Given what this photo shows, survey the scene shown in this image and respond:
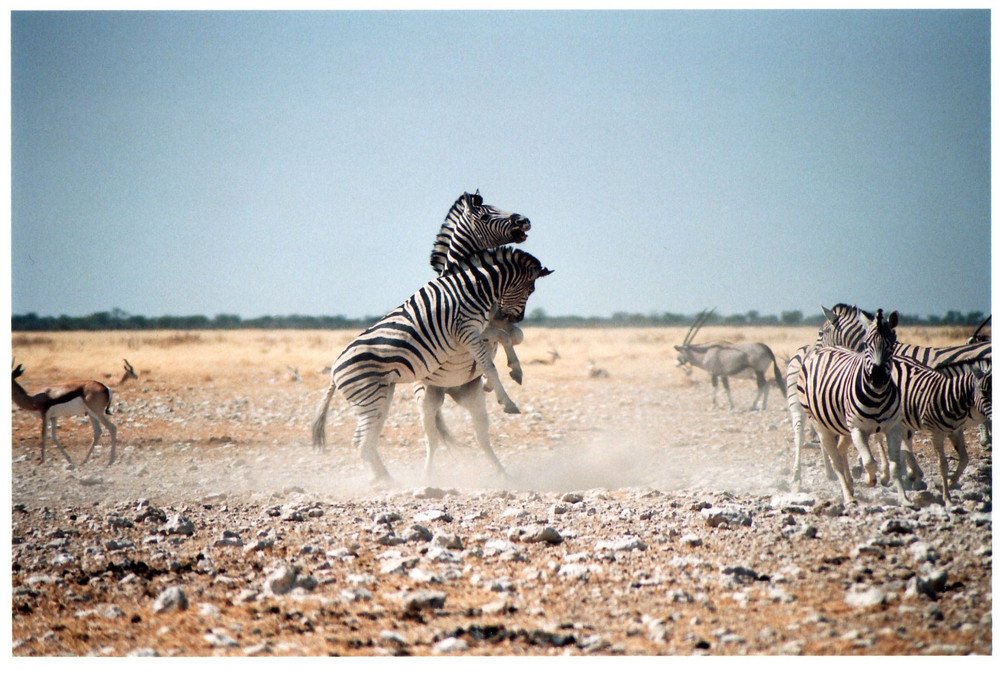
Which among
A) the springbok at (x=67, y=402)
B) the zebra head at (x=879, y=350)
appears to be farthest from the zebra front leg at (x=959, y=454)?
the springbok at (x=67, y=402)

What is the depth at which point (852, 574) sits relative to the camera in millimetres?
4750

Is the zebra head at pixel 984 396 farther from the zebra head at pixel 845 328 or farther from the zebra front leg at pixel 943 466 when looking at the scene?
the zebra head at pixel 845 328

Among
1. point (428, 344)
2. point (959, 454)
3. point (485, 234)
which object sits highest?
point (485, 234)

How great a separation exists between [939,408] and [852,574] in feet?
6.83

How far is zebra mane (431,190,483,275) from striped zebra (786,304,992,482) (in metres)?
3.08

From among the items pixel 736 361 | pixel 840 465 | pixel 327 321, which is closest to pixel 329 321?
pixel 327 321

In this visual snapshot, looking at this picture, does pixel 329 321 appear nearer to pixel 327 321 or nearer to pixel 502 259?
pixel 327 321

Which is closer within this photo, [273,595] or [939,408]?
[273,595]

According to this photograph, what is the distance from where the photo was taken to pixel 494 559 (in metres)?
5.28

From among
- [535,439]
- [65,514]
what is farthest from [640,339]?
[65,514]

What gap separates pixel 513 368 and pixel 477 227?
50.4 inches

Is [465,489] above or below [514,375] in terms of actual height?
below

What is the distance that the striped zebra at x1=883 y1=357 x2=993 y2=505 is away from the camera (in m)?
6.13

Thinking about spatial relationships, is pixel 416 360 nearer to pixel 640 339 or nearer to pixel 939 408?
pixel 939 408
